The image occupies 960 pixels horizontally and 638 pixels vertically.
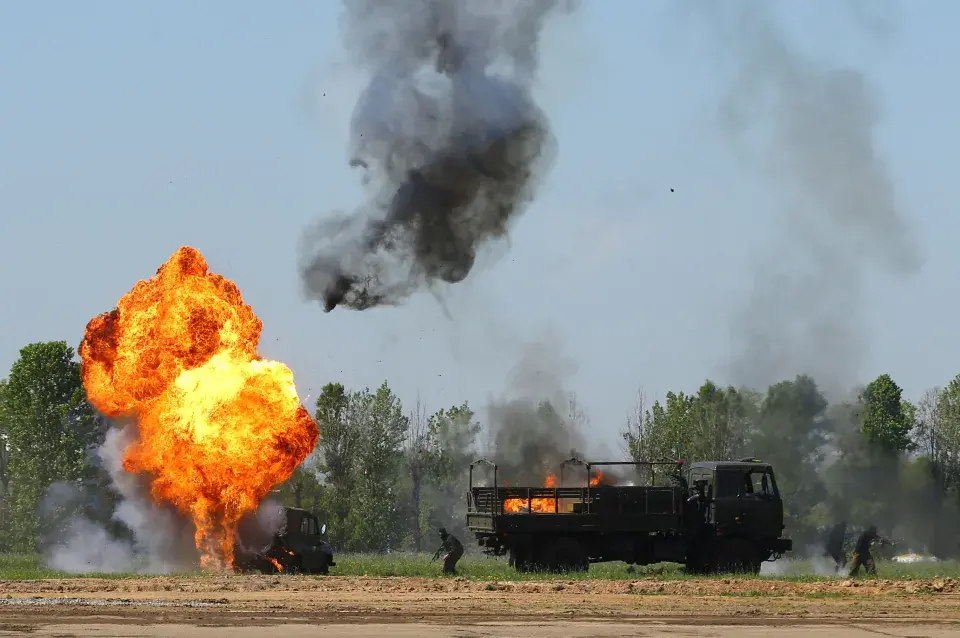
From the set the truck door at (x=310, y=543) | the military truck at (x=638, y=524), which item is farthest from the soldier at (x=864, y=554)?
the truck door at (x=310, y=543)

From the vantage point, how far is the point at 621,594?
95.1 ft

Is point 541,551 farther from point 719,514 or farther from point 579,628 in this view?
point 579,628

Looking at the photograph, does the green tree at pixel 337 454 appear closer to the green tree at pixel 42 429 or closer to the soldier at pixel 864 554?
the green tree at pixel 42 429

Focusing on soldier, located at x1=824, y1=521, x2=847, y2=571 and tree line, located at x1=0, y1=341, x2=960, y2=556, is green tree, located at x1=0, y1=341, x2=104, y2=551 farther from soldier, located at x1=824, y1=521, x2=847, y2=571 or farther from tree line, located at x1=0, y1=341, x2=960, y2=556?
soldier, located at x1=824, y1=521, x2=847, y2=571

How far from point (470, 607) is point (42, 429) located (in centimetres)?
4601

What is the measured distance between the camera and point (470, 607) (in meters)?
25.6

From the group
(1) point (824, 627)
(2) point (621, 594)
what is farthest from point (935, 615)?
(2) point (621, 594)

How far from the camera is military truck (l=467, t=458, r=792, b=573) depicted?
35.1m

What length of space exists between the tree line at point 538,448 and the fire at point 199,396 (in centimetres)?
1391

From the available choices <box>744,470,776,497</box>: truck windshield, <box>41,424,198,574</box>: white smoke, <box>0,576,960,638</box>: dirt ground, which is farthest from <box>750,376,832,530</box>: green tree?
<box>41,424,198,574</box>: white smoke

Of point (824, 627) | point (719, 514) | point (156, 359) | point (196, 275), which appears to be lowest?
point (824, 627)

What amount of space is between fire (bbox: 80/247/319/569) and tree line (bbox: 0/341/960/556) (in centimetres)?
1391

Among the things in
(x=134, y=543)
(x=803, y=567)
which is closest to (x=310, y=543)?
(x=134, y=543)

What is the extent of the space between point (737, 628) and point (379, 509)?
158ft
